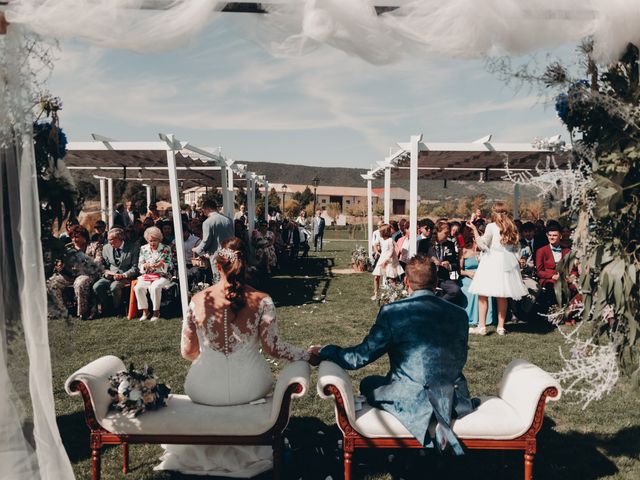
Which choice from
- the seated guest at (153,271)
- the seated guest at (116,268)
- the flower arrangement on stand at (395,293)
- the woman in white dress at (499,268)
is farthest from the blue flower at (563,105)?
the seated guest at (116,268)

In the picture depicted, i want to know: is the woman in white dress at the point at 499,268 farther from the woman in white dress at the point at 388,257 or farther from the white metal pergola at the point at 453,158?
the woman in white dress at the point at 388,257

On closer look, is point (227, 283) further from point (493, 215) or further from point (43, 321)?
point (493, 215)

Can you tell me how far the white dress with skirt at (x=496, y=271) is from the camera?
8031 mm

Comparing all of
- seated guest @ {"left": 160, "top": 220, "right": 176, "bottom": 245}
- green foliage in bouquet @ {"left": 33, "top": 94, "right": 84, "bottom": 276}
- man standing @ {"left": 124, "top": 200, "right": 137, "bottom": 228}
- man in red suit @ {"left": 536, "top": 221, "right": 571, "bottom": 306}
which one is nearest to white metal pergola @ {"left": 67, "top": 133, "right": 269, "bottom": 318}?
seated guest @ {"left": 160, "top": 220, "right": 176, "bottom": 245}

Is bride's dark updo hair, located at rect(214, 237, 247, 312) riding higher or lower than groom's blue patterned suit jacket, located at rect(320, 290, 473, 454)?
higher

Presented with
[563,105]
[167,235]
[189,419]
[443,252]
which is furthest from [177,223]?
[563,105]

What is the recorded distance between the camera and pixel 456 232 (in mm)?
10539

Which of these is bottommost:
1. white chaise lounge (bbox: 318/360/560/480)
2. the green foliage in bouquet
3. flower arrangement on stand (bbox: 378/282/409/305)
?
flower arrangement on stand (bbox: 378/282/409/305)

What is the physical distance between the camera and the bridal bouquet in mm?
3562

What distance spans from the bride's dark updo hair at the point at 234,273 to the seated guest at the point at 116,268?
6219 millimetres

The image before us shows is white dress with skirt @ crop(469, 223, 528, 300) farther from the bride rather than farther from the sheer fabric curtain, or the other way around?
A: the sheer fabric curtain

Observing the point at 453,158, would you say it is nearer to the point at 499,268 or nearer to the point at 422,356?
the point at 499,268

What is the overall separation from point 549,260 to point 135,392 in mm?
7337

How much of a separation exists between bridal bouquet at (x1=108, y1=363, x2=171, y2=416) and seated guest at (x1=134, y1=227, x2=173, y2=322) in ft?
17.9
